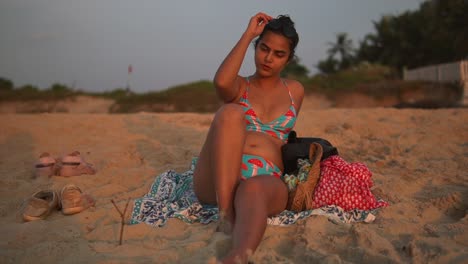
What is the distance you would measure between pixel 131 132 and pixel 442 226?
416cm

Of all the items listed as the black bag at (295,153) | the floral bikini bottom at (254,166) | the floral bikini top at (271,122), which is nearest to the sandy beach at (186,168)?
the floral bikini bottom at (254,166)

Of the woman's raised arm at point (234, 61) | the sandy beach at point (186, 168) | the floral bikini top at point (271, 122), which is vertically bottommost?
the sandy beach at point (186, 168)

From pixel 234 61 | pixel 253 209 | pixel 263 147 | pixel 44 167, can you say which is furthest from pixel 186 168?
pixel 253 209

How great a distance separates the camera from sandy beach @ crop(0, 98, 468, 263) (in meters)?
1.86

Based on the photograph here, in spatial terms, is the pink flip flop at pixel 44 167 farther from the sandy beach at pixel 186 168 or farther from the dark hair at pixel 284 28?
the dark hair at pixel 284 28

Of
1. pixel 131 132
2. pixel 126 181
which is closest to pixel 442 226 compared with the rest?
pixel 126 181

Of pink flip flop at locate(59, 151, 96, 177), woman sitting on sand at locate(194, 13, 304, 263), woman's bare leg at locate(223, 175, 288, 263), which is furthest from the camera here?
pink flip flop at locate(59, 151, 96, 177)

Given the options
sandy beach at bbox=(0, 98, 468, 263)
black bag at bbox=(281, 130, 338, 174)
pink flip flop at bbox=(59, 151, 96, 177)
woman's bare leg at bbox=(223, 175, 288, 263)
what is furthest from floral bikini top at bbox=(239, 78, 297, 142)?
pink flip flop at bbox=(59, 151, 96, 177)

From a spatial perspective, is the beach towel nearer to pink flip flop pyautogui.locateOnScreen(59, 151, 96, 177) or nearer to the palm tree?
pink flip flop pyautogui.locateOnScreen(59, 151, 96, 177)

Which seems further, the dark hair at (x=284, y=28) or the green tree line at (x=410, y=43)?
the green tree line at (x=410, y=43)

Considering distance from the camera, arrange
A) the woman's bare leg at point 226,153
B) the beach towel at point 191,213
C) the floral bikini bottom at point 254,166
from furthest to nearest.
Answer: the floral bikini bottom at point 254,166 → the beach towel at point 191,213 → the woman's bare leg at point 226,153

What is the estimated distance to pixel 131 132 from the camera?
5426mm

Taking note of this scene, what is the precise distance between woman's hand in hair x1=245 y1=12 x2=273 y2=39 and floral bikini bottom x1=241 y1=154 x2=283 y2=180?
818 mm

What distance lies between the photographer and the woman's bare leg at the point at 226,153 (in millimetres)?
2164
